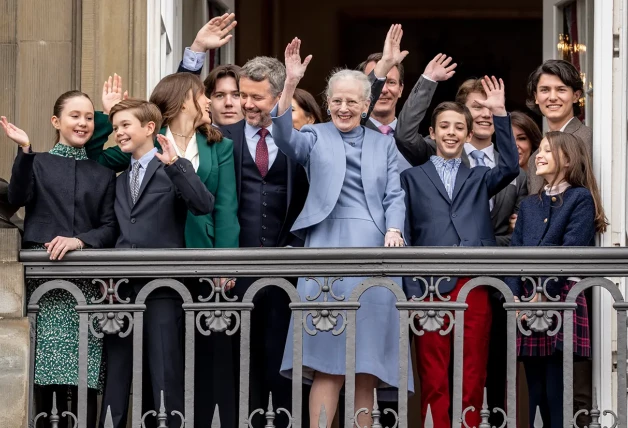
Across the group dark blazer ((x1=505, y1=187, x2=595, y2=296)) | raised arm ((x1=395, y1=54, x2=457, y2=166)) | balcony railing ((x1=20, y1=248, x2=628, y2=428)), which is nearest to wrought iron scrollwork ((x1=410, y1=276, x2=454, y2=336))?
balcony railing ((x1=20, y1=248, x2=628, y2=428))

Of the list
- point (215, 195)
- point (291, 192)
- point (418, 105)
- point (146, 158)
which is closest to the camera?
point (146, 158)

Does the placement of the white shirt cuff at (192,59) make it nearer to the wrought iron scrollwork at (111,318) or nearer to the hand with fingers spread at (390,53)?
the hand with fingers spread at (390,53)

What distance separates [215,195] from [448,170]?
119cm

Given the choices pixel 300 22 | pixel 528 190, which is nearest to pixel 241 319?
pixel 528 190

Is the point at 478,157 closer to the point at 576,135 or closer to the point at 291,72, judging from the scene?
the point at 576,135

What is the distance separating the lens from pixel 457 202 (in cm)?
762

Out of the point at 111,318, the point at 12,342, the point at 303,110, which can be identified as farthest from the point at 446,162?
the point at 12,342

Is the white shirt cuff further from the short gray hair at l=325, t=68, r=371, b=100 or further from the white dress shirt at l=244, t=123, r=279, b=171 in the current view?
the short gray hair at l=325, t=68, r=371, b=100

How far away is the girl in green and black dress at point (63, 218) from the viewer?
283 inches

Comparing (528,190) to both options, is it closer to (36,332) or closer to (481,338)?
(481,338)

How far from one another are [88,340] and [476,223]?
6.51 ft

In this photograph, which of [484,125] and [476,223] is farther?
[484,125]

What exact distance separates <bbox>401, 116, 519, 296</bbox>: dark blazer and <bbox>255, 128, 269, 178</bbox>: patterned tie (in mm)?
700

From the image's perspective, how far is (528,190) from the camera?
316 inches
